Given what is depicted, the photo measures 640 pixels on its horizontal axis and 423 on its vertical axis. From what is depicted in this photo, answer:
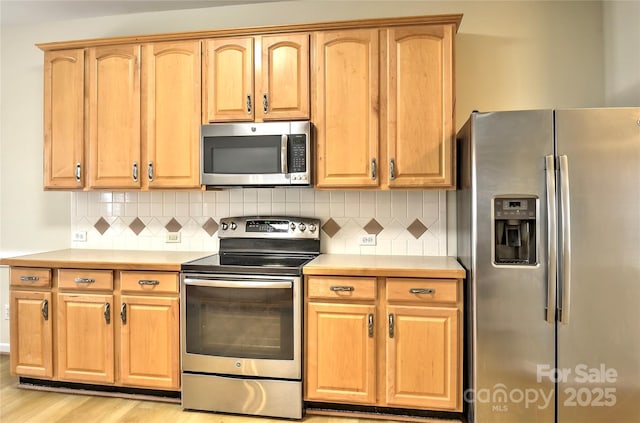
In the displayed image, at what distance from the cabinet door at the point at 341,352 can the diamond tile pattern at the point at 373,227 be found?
68 centimetres

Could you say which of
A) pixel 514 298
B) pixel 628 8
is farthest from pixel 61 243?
pixel 628 8

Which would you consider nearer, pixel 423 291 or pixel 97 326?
pixel 423 291

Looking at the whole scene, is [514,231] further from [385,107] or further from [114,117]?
[114,117]

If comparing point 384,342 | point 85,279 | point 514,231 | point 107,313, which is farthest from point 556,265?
point 85,279

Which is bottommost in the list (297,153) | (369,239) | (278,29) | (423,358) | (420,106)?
(423,358)

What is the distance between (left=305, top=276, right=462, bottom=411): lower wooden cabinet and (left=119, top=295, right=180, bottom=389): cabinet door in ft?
2.67

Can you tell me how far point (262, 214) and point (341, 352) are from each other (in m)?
1.14

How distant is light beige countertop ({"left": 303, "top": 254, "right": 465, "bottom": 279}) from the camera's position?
7.55 ft

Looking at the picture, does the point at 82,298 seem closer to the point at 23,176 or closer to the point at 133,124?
the point at 133,124

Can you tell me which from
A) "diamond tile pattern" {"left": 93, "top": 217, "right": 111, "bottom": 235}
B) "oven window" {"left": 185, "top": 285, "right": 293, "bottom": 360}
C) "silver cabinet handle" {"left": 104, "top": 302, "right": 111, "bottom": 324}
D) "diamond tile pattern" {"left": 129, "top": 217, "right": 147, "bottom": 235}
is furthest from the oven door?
"diamond tile pattern" {"left": 93, "top": 217, "right": 111, "bottom": 235}

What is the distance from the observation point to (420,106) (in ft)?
8.27

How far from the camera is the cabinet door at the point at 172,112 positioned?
277 cm

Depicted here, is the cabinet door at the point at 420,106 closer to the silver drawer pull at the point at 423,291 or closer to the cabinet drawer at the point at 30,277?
the silver drawer pull at the point at 423,291

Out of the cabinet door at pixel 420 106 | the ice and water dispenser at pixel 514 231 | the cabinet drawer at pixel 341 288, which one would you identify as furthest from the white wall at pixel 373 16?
the cabinet drawer at pixel 341 288
